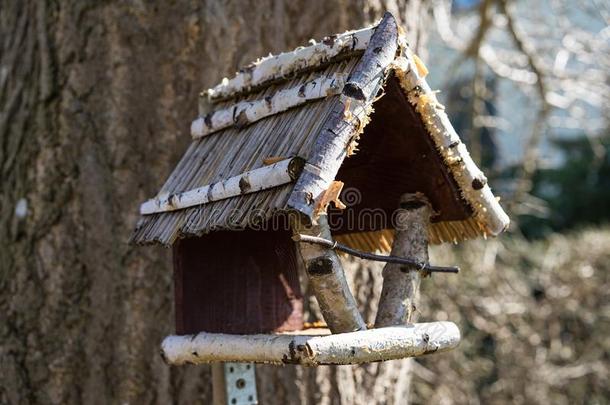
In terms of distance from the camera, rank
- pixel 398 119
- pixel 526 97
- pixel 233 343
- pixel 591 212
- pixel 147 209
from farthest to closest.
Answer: pixel 591 212, pixel 526 97, pixel 147 209, pixel 398 119, pixel 233 343

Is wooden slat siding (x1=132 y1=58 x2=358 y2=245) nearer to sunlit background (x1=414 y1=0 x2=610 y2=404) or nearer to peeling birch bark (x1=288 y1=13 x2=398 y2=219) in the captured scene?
peeling birch bark (x1=288 y1=13 x2=398 y2=219)

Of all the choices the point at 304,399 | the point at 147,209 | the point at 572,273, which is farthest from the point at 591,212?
the point at 147,209

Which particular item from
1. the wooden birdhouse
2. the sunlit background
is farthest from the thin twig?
the sunlit background

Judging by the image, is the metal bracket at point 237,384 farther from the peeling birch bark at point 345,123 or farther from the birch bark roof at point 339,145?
the peeling birch bark at point 345,123

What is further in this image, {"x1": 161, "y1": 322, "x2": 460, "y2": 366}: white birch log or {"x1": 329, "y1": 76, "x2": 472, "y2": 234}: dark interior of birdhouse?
{"x1": 329, "y1": 76, "x2": 472, "y2": 234}: dark interior of birdhouse

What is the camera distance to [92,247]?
2.58 meters

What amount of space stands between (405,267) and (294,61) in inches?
20.2

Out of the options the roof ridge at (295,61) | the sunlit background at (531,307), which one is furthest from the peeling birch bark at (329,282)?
the sunlit background at (531,307)

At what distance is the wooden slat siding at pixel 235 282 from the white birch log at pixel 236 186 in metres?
0.12

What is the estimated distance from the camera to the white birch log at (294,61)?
67.1 inches

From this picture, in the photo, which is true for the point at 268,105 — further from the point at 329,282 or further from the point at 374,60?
the point at 329,282

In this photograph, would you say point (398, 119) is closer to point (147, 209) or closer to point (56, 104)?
point (147, 209)

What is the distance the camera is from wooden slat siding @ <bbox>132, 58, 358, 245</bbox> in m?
1.61

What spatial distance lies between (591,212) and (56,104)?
27.1 feet
